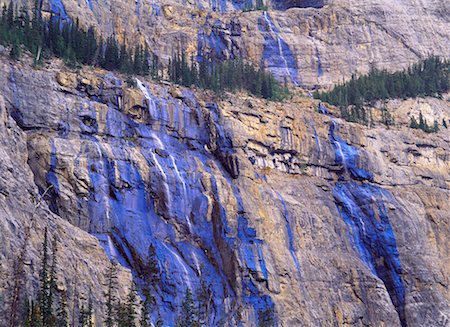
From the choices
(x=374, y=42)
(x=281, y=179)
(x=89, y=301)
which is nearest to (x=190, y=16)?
(x=374, y=42)

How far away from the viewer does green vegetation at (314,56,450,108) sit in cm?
10062

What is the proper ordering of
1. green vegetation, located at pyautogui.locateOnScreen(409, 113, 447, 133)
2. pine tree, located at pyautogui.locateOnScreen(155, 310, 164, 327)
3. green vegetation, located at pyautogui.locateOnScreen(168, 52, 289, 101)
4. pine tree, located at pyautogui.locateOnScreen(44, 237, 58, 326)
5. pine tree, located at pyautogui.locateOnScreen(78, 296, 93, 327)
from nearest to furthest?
pine tree, located at pyautogui.locateOnScreen(44, 237, 58, 326), pine tree, located at pyautogui.locateOnScreen(78, 296, 93, 327), pine tree, located at pyautogui.locateOnScreen(155, 310, 164, 327), green vegetation, located at pyautogui.locateOnScreen(168, 52, 289, 101), green vegetation, located at pyautogui.locateOnScreen(409, 113, 447, 133)

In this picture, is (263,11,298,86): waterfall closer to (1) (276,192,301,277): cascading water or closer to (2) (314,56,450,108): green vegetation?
(2) (314,56,450,108): green vegetation

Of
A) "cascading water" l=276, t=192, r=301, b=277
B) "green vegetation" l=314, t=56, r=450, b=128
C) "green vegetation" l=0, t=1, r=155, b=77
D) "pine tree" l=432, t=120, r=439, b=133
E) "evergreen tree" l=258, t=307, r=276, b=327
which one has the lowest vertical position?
"evergreen tree" l=258, t=307, r=276, b=327

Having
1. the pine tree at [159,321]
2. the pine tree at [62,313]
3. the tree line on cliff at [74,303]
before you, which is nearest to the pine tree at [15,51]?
the tree line on cliff at [74,303]

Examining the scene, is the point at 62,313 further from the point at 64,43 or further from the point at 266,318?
the point at 64,43

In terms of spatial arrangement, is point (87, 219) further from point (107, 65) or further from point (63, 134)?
point (107, 65)

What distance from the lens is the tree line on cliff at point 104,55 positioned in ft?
271

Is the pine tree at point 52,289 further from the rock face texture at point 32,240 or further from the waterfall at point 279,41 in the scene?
the waterfall at point 279,41

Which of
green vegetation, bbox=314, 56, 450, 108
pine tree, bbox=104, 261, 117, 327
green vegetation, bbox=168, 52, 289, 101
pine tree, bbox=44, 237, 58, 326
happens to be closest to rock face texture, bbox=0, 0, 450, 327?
pine tree, bbox=104, 261, 117, 327

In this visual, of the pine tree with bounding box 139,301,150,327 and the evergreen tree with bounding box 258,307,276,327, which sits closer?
the pine tree with bounding box 139,301,150,327

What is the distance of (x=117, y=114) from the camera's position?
78.9 metres

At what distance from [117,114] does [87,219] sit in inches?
424

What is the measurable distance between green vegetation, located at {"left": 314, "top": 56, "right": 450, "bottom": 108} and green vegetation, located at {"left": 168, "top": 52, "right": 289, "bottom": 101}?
5.27 m
